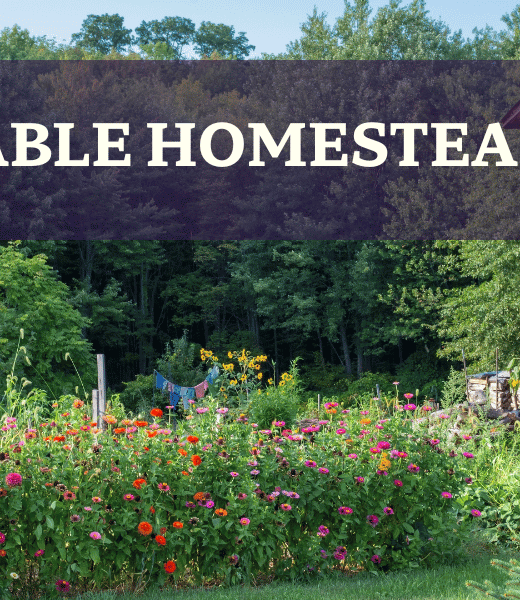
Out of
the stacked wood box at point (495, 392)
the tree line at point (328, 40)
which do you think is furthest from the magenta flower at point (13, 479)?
the tree line at point (328, 40)

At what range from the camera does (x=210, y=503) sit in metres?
3.54

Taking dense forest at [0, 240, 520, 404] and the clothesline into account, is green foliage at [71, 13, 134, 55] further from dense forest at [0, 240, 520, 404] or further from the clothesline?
the clothesline

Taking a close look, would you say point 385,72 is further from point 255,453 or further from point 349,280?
point 255,453

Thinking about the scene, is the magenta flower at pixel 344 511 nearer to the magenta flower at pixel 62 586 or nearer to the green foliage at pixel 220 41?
the magenta flower at pixel 62 586

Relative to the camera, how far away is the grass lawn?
3338 millimetres

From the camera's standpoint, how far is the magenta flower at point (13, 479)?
127 inches

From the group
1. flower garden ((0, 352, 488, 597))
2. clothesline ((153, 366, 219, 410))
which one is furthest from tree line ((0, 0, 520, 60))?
flower garden ((0, 352, 488, 597))

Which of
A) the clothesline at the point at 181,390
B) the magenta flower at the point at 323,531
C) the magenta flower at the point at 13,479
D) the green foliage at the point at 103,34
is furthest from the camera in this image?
the green foliage at the point at 103,34

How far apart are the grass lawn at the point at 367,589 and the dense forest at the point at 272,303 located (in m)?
11.5

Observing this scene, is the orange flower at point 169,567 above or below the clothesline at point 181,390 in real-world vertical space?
above

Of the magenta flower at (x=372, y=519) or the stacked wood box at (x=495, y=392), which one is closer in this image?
the magenta flower at (x=372, y=519)

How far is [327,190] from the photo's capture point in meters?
20.1

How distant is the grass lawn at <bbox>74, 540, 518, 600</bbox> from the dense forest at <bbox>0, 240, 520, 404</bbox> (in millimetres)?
11465

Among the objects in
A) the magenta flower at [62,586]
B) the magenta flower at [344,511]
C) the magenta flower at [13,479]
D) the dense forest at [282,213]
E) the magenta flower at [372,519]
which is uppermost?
the dense forest at [282,213]
